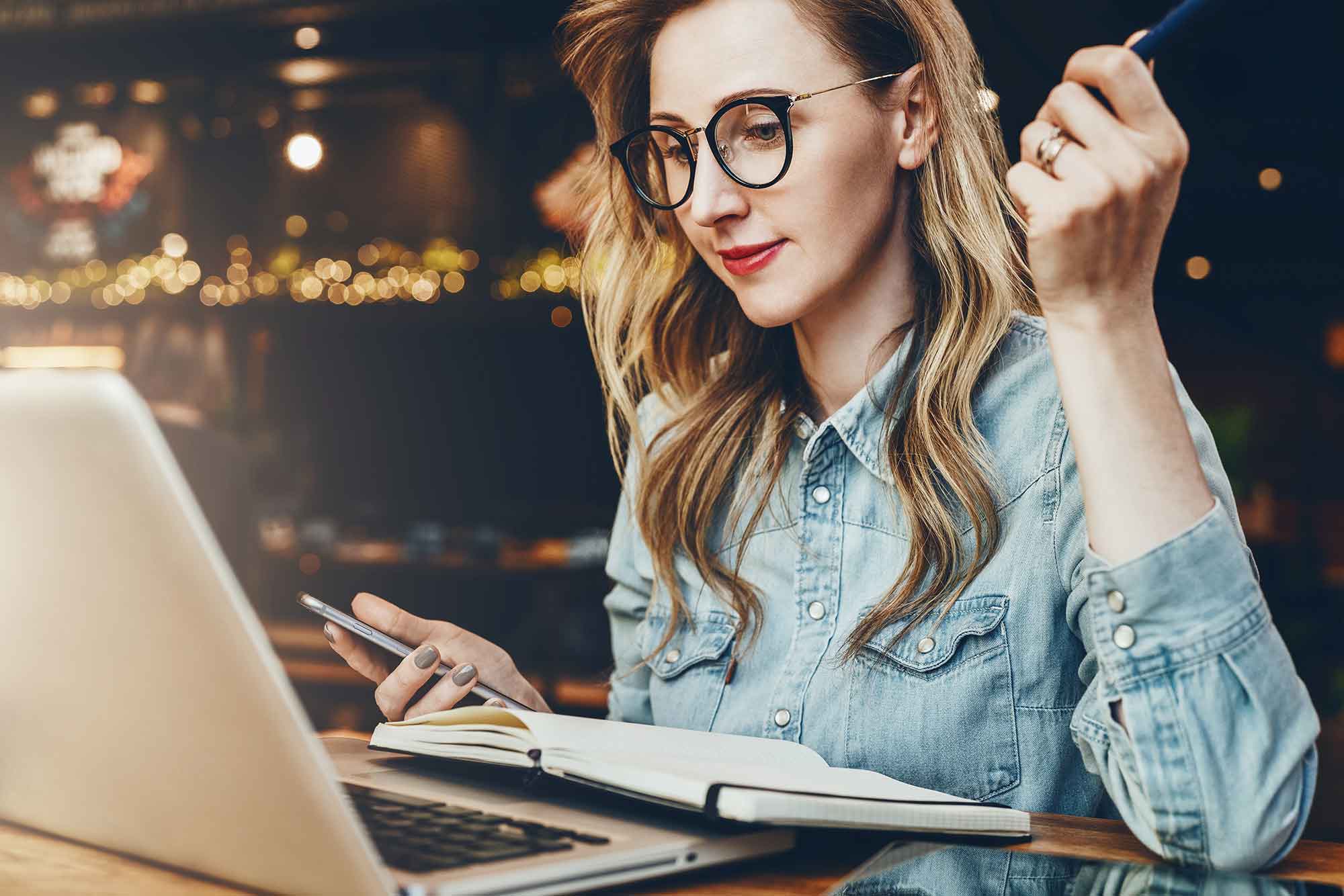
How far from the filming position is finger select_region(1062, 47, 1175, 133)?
68 centimetres

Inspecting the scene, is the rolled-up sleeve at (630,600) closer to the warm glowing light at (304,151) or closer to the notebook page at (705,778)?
the notebook page at (705,778)

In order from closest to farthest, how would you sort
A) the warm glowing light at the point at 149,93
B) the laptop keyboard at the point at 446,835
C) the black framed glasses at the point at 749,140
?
the laptop keyboard at the point at 446,835, the black framed glasses at the point at 749,140, the warm glowing light at the point at 149,93

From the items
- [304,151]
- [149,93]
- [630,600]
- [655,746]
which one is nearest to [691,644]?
[630,600]

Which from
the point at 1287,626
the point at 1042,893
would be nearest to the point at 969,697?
the point at 1042,893

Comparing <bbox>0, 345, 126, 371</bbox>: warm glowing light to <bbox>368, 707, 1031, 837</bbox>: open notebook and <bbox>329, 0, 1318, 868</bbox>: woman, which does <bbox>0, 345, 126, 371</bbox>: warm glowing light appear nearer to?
<bbox>329, 0, 1318, 868</bbox>: woman

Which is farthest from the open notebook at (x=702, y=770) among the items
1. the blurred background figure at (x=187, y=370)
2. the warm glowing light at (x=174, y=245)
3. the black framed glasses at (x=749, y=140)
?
the warm glowing light at (x=174, y=245)

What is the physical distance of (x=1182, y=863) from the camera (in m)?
0.70

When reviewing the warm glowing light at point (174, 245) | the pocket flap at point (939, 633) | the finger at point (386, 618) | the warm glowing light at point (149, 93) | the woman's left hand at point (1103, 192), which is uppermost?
the warm glowing light at point (149, 93)

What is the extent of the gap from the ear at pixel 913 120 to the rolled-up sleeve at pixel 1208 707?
534 mm

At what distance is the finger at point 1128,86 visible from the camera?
681 mm

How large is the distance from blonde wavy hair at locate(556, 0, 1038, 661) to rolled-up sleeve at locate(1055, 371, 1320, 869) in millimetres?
289

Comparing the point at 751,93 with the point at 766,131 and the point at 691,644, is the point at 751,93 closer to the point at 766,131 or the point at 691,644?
the point at 766,131

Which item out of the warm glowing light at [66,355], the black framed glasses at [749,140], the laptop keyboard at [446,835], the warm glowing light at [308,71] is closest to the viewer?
the laptop keyboard at [446,835]

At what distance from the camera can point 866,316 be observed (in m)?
1.19
